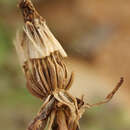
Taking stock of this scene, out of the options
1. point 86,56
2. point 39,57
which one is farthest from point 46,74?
point 86,56

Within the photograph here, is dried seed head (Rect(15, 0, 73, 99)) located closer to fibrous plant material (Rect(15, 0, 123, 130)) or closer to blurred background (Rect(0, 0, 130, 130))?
fibrous plant material (Rect(15, 0, 123, 130))

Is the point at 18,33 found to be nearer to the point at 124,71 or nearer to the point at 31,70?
the point at 31,70

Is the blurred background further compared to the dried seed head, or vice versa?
the blurred background

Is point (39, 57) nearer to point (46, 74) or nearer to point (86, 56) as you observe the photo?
point (46, 74)

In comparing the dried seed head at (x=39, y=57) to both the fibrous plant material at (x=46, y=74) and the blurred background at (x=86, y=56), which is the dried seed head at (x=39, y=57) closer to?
the fibrous plant material at (x=46, y=74)

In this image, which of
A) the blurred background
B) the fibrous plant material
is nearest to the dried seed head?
the fibrous plant material

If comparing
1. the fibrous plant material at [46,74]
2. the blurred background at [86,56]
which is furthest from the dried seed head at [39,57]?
the blurred background at [86,56]

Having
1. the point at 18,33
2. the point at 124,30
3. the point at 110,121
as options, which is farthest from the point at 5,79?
the point at 18,33
